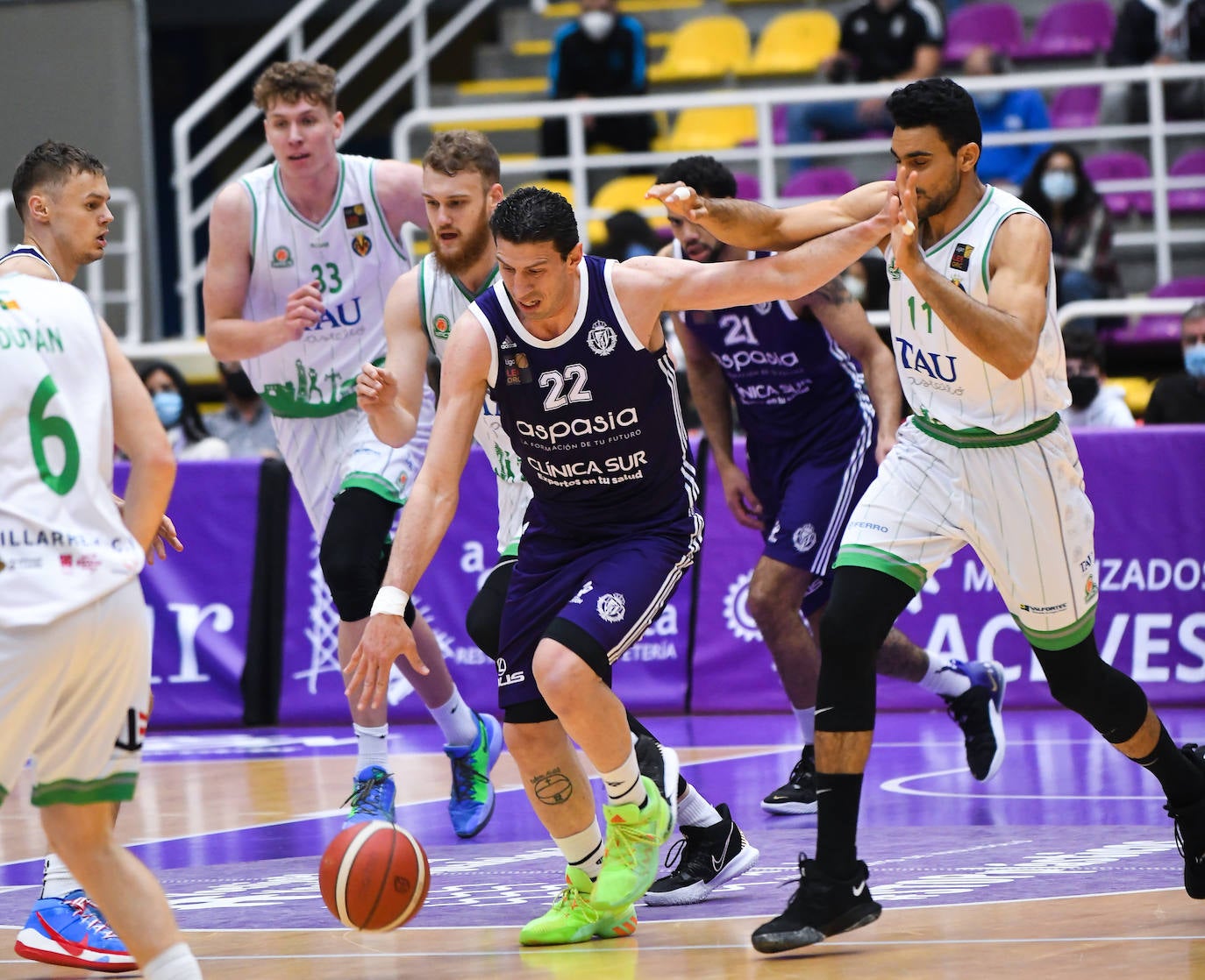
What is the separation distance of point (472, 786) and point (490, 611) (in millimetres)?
1278

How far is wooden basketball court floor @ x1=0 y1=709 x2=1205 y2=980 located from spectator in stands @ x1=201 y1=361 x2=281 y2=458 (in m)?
3.05

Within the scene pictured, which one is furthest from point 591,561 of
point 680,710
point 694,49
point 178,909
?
point 694,49

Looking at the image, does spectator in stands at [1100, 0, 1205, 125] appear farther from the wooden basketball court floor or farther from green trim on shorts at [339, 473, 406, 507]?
green trim on shorts at [339, 473, 406, 507]

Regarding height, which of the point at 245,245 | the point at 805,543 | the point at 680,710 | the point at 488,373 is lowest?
the point at 680,710

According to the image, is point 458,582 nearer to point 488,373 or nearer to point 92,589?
point 488,373

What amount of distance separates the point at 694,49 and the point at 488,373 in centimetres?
1172

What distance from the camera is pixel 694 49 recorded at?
652 inches

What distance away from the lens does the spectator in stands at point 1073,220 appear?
12.5m

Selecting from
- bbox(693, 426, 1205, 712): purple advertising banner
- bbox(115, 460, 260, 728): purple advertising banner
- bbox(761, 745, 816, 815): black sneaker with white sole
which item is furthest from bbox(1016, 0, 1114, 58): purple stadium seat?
bbox(761, 745, 816, 815): black sneaker with white sole

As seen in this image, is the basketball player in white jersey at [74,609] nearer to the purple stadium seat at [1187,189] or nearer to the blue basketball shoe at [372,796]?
the blue basketball shoe at [372,796]

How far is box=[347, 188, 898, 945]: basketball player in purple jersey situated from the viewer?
5.26m

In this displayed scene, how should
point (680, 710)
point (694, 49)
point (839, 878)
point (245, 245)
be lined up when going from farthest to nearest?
point (694, 49), point (680, 710), point (245, 245), point (839, 878)

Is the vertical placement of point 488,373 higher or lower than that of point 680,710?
higher

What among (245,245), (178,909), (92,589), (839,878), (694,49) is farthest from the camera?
(694,49)
